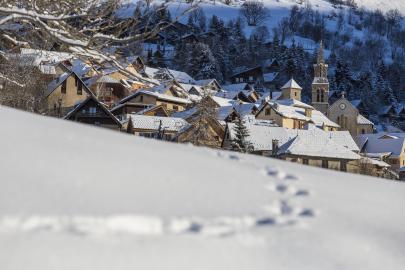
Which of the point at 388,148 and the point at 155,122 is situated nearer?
the point at 155,122

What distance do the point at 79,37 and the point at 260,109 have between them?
46165mm

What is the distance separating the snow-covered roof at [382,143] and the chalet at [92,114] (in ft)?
88.1

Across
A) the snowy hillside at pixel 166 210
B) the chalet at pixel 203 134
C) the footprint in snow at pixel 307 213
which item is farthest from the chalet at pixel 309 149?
the footprint in snow at pixel 307 213

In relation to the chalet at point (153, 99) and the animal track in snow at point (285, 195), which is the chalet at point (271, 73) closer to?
the chalet at point (153, 99)

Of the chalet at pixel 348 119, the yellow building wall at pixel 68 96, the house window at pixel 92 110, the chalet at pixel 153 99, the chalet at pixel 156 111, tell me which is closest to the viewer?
the house window at pixel 92 110

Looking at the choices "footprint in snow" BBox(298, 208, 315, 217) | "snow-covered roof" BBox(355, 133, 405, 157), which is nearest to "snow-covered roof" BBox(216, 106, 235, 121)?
"snow-covered roof" BBox(355, 133, 405, 157)

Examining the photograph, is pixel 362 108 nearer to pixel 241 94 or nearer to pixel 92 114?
pixel 241 94

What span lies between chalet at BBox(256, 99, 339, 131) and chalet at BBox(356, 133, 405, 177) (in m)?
4.64

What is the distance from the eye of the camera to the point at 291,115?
5262cm

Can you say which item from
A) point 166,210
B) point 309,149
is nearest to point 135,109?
point 309,149

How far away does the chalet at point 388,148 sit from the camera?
5119 cm

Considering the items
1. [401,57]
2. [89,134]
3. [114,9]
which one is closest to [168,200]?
[89,134]

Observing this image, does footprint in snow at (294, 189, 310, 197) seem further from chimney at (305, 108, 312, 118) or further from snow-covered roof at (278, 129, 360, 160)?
chimney at (305, 108, 312, 118)

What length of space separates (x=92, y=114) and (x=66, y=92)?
4.73 m
